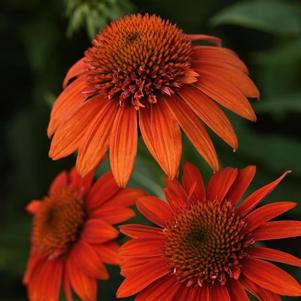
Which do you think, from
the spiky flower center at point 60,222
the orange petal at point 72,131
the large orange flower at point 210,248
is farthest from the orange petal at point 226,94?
the spiky flower center at point 60,222

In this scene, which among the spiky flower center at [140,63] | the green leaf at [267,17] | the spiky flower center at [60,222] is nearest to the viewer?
the spiky flower center at [140,63]

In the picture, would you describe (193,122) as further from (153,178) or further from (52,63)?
(52,63)

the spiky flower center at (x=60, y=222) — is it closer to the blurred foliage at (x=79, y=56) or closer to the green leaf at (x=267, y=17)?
the blurred foliage at (x=79, y=56)

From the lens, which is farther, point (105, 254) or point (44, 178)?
point (44, 178)

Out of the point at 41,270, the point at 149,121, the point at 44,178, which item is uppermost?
the point at 149,121

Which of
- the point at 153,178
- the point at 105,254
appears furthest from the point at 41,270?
the point at 153,178

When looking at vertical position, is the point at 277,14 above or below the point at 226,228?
above
